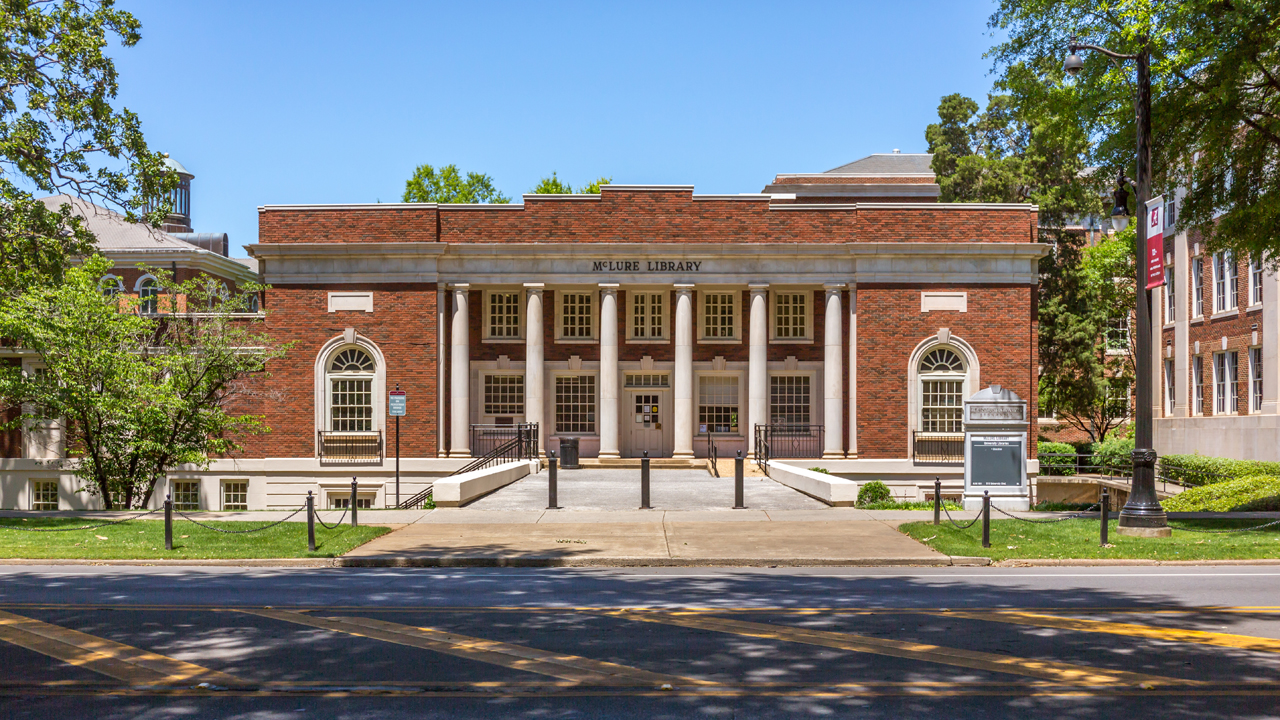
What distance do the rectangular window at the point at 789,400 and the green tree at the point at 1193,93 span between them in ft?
54.6

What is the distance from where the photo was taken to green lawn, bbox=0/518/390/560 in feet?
53.9

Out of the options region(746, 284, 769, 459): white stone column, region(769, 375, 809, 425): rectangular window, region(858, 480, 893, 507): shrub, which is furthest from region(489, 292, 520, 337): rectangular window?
region(858, 480, 893, 507): shrub

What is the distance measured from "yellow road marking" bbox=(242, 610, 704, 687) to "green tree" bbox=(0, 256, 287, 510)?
19.5 metres

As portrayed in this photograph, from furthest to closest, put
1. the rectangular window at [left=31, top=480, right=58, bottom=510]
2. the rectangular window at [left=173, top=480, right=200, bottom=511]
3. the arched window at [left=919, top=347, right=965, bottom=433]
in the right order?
the arched window at [left=919, top=347, right=965, bottom=433] → the rectangular window at [left=173, top=480, right=200, bottom=511] → the rectangular window at [left=31, top=480, right=58, bottom=510]

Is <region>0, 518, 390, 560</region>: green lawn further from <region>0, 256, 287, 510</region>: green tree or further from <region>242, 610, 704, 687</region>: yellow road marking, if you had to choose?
<region>0, 256, 287, 510</region>: green tree

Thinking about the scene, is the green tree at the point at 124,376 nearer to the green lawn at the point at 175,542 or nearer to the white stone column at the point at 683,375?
the green lawn at the point at 175,542

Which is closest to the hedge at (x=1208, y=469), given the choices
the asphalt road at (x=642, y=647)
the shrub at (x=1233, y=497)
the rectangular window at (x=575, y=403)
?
the shrub at (x=1233, y=497)

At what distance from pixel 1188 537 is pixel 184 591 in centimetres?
1557

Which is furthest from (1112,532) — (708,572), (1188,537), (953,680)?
(953,680)

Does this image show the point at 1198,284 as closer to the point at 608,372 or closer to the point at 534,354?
the point at 608,372

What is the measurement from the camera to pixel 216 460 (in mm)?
34312

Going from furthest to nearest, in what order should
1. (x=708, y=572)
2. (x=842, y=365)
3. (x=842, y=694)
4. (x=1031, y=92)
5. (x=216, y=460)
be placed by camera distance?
(x=842, y=365) < (x=216, y=460) < (x=1031, y=92) < (x=708, y=572) < (x=842, y=694)

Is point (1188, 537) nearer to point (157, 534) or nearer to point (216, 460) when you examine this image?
point (157, 534)

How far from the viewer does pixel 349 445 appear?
116 feet
